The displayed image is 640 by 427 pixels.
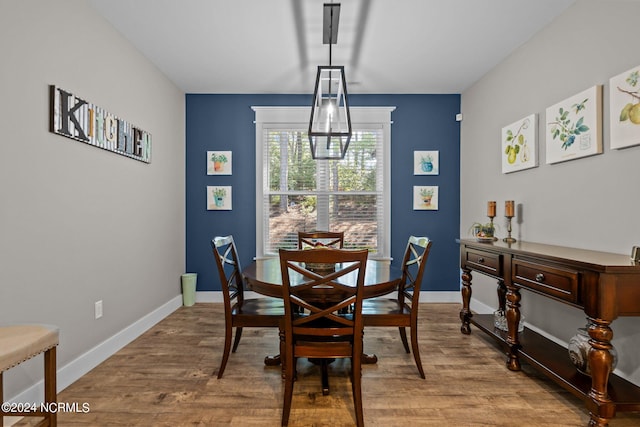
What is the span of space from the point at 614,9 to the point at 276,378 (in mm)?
3236

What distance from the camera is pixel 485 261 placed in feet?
9.01

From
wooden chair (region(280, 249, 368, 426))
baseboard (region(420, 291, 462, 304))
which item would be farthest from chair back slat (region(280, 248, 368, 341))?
baseboard (region(420, 291, 462, 304))

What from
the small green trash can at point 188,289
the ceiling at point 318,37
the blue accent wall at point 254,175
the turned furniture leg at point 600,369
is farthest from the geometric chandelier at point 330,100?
the small green trash can at point 188,289

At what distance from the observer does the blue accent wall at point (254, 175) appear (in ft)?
14.1

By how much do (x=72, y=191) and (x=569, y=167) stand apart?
3.52 m

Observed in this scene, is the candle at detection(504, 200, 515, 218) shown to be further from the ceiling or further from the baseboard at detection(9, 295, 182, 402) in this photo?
the baseboard at detection(9, 295, 182, 402)

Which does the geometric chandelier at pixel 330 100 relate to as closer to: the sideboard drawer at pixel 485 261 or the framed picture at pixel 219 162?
the sideboard drawer at pixel 485 261

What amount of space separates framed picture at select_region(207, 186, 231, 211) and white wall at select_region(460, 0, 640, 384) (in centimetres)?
303

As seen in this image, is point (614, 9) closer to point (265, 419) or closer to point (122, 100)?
point (265, 419)

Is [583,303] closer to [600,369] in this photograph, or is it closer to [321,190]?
[600,369]

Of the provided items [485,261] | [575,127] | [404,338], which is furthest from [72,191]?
[575,127]

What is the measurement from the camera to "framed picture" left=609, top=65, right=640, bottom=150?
6.46ft

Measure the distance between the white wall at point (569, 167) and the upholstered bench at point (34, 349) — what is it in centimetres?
305

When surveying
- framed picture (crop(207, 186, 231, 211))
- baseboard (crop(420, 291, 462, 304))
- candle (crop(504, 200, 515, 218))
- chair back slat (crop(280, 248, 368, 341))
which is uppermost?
framed picture (crop(207, 186, 231, 211))
